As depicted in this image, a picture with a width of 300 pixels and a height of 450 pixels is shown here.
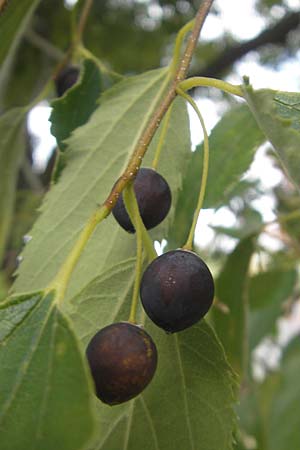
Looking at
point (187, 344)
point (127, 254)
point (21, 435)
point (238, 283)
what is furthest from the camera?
point (238, 283)

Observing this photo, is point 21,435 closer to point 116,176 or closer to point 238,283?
point 116,176

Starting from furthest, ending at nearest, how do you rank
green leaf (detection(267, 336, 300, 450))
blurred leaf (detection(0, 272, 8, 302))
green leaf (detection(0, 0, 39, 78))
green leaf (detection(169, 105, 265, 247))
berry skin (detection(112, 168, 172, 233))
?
green leaf (detection(267, 336, 300, 450)), blurred leaf (detection(0, 272, 8, 302)), green leaf (detection(169, 105, 265, 247)), green leaf (detection(0, 0, 39, 78)), berry skin (detection(112, 168, 172, 233))

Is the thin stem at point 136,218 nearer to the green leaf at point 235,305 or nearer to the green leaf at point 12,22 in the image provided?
the green leaf at point 12,22

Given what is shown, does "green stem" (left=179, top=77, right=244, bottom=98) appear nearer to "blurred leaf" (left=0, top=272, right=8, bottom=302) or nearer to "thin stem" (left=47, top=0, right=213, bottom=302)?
"thin stem" (left=47, top=0, right=213, bottom=302)

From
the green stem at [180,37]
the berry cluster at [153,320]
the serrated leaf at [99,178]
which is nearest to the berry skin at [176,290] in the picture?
the berry cluster at [153,320]

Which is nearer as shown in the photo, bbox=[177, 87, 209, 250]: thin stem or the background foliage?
the background foliage

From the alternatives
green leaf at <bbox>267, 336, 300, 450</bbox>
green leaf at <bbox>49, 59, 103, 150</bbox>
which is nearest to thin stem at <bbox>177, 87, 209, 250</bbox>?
green leaf at <bbox>49, 59, 103, 150</bbox>

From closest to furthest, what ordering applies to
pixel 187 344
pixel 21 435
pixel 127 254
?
1. pixel 21 435
2. pixel 187 344
3. pixel 127 254

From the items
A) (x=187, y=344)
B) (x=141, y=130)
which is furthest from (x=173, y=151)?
(x=187, y=344)
